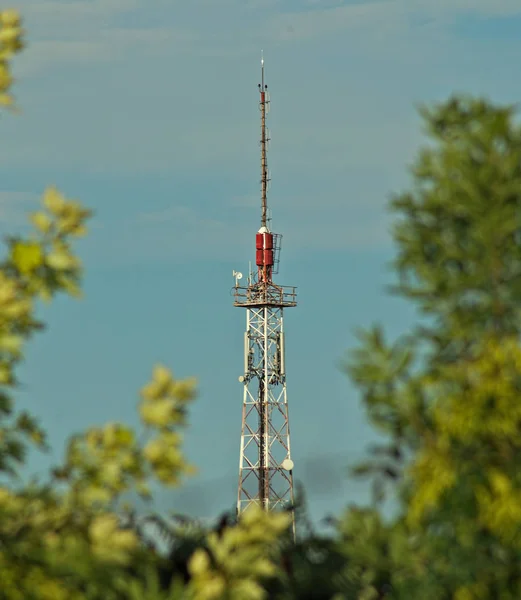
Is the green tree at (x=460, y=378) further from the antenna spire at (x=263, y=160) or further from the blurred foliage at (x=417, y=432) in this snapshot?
the antenna spire at (x=263, y=160)

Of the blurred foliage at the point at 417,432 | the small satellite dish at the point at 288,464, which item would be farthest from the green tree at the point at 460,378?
the small satellite dish at the point at 288,464

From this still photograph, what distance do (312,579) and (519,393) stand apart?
3718mm

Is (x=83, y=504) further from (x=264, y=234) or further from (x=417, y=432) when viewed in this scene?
(x=264, y=234)

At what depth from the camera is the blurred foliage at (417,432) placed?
1062 centimetres

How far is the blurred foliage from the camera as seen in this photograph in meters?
10.6

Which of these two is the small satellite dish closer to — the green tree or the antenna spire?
the antenna spire

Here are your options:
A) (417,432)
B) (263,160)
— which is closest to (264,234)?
(263,160)

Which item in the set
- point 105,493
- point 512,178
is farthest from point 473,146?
point 105,493

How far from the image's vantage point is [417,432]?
431 inches

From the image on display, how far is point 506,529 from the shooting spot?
34.4 feet

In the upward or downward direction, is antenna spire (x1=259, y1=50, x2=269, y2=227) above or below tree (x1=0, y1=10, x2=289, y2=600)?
above

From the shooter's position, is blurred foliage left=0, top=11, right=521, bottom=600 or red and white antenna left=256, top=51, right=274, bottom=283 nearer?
blurred foliage left=0, top=11, right=521, bottom=600

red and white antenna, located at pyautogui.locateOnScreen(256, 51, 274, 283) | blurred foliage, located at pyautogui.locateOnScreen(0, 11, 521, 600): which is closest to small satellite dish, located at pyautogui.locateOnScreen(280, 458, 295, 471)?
red and white antenna, located at pyautogui.locateOnScreen(256, 51, 274, 283)

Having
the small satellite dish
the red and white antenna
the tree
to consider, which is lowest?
the tree
